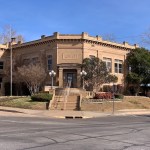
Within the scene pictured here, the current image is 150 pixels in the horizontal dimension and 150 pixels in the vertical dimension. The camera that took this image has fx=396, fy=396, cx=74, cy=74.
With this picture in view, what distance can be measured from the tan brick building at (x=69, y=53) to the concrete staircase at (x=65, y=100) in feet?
25.1

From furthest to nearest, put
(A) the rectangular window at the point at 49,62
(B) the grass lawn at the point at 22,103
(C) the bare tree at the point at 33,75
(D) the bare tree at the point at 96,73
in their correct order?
1. (A) the rectangular window at the point at 49,62
2. (D) the bare tree at the point at 96,73
3. (C) the bare tree at the point at 33,75
4. (B) the grass lawn at the point at 22,103

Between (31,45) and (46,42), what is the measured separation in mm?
3836

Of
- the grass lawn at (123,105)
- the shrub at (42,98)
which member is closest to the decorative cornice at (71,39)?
the grass lawn at (123,105)

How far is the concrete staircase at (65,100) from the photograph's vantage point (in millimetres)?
42406

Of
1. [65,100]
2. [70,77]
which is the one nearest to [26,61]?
[70,77]

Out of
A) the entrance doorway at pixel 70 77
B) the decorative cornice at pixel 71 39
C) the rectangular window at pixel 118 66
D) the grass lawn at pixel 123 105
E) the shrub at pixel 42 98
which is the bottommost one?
Answer: the grass lawn at pixel 123 105

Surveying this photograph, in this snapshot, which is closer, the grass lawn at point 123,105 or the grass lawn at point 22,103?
the grass lawn at point 22,103

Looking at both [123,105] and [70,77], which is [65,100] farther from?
[70,77]

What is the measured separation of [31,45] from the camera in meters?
62.2

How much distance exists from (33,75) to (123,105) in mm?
14191

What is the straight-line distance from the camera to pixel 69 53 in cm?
5750

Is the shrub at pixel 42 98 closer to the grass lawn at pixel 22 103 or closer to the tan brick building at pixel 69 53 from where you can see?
the grass lawn at pixel 22 103

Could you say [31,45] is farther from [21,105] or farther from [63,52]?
[21,105]

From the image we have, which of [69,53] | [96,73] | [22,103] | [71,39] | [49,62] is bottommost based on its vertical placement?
[22,103]
